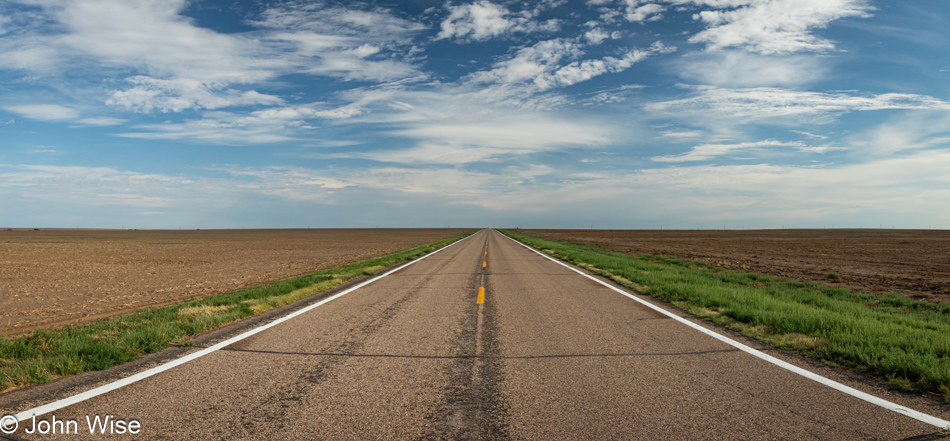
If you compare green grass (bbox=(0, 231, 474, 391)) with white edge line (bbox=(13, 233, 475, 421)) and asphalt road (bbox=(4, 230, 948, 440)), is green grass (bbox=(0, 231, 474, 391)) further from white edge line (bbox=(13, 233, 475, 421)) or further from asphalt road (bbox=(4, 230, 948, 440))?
asphalt road (bbox=(4, 230, 948, 440))

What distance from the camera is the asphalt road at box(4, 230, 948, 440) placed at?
11.4ft

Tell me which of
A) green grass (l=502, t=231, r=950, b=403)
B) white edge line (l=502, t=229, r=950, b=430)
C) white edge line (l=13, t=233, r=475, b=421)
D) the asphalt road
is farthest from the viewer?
green grass (l=502, t=231, r=950, b=403)

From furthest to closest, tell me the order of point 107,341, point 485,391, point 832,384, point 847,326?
point 847,326 < point 107,341 < point 832,384 < point 485,391

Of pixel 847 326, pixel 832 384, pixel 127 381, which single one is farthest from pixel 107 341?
pixel 847 326

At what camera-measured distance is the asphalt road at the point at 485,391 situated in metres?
3.47

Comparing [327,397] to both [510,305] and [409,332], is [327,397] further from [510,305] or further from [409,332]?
[510,305]

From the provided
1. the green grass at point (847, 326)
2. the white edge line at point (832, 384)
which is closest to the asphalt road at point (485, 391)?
the white edge line at point (832, 384)

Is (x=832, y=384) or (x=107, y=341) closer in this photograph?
(x=832, y=384)

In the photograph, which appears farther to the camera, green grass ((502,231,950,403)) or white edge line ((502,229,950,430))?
green grass ((502,231,950,403))

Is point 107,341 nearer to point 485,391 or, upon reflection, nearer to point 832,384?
point 485,391

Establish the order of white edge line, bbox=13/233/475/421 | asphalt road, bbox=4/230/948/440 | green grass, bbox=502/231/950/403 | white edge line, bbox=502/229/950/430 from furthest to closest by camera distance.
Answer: green grass, bbox=502/231/950/403 < white edge line, bbox=13/233/475/421 < white edge line, bbox=502/229/950/430 < asphalt road, bbox=4/230/948/440

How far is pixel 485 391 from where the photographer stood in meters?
4.34

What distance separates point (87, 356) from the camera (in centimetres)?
542

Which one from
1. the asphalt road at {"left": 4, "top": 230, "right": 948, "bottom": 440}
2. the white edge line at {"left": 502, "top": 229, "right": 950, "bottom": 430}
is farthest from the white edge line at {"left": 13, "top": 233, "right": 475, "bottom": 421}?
the white edge line at {"left": 502, "top": 229, "right": 950, "bottom": 430}
